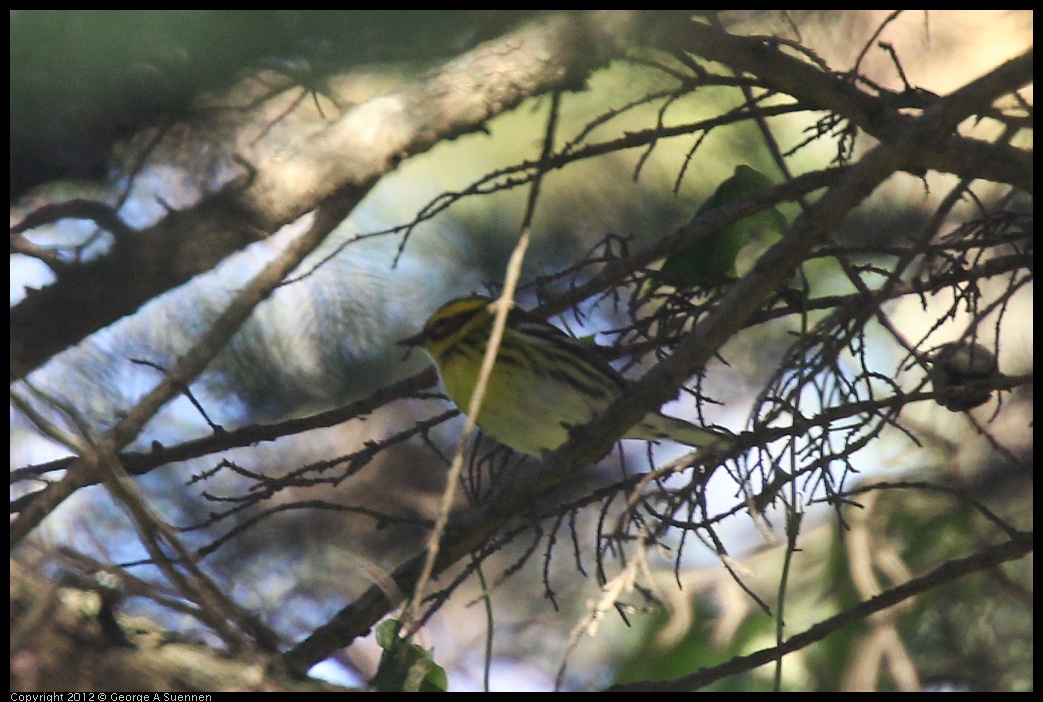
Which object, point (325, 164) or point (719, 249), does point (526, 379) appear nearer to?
point (719, 249)

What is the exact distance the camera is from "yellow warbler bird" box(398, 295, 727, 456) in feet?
9.78

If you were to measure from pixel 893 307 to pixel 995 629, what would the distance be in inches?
47.4

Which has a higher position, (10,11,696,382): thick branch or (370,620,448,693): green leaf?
(10,11,696,382): thick branch

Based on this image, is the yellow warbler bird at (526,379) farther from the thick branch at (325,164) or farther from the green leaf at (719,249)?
the thick branch at (325,164)

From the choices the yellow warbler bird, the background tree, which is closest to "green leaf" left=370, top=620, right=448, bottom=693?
the background tree

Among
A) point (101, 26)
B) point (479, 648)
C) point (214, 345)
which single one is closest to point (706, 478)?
point (214, 345)

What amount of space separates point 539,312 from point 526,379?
1.74ft

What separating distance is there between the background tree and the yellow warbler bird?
4.9 inches

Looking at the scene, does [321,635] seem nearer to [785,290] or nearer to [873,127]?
[785,290]

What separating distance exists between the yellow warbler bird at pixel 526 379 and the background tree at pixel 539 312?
0.12 meters

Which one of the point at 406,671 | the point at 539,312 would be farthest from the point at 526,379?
the point at 406,671

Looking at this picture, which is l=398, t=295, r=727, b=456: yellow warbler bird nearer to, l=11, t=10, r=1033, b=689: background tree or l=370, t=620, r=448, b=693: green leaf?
l=11, t=10, r=1033, b=689: background tree

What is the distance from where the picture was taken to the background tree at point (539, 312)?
6.03 feet

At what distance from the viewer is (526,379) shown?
3.12 metres
